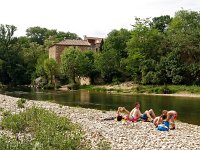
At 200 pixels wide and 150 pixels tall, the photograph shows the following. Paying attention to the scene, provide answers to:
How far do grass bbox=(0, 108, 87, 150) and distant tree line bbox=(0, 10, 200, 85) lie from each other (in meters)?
51.9

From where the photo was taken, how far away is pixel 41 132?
1469 centimetres

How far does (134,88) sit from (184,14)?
31.6 meters

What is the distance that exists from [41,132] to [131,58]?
66724 mm

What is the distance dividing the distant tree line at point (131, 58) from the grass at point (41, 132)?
2043 inches

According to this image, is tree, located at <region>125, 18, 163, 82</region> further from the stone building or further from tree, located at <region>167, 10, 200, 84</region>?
the stone building

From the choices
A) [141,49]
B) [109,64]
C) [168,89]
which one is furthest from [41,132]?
[109,64]

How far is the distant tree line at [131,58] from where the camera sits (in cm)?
7175

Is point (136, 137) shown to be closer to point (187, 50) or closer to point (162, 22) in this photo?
point (187, 50)

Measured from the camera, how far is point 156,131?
2147 centimetres

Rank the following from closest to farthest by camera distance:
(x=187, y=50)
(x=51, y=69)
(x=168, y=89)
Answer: (x=168, y=89) < (x=187, y=50) < (x=51, y=69)

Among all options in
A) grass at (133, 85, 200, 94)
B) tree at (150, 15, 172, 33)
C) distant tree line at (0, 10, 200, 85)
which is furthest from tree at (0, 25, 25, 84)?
grass at (133, 85, 200, 94)

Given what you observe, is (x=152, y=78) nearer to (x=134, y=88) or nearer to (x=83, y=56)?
(x=134, y=88)

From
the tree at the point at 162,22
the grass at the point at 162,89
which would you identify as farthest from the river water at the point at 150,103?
the tree at the point at 162,22

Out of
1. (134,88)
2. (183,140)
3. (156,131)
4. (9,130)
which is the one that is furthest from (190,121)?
(134,88)
